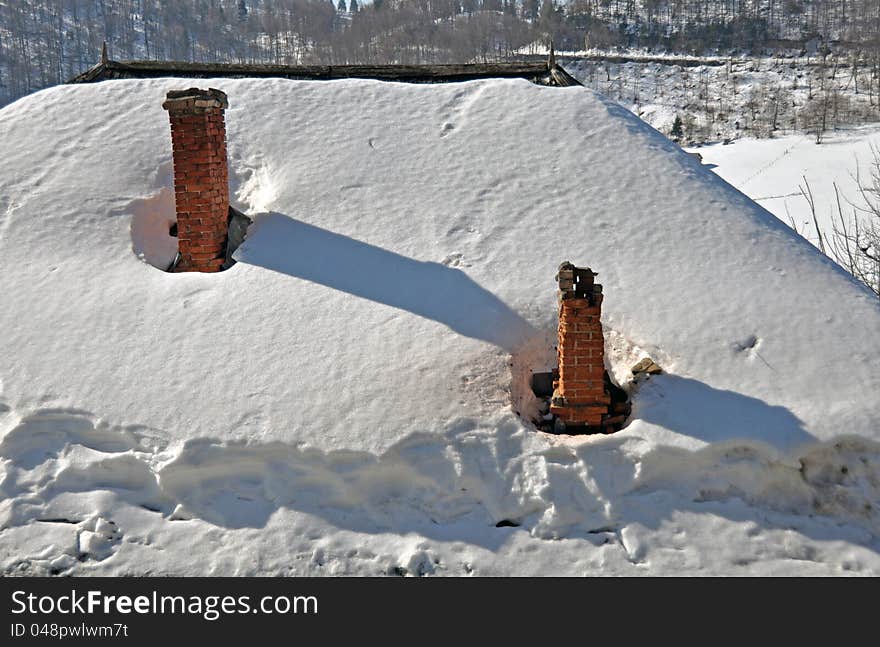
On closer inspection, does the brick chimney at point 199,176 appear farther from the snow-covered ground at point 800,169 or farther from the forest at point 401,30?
the forest at point 401,30

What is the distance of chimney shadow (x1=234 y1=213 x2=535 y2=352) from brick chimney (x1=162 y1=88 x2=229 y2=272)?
0.93 feet

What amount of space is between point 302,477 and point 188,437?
0.80 meters

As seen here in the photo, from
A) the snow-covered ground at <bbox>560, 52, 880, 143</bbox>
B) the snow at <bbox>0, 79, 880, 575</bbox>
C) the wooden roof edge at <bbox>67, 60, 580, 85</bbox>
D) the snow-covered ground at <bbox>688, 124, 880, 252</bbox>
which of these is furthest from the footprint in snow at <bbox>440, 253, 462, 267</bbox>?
the snow-covered ground at <bbox>560, 52, 880, 143</bbox>

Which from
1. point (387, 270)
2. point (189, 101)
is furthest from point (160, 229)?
point (387, 270)

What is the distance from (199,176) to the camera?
21.0ft

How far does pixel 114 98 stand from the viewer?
820 cm

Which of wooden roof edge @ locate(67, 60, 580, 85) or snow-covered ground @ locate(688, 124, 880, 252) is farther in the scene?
snow-covered ground @ locate(688, 124, 880, 252)

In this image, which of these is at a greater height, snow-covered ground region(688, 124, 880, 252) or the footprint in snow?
the footprint in snow

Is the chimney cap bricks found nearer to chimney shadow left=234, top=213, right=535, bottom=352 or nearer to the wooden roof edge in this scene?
chimney shadow left=234, top=213, right=535, bottom=352

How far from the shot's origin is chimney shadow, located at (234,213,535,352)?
5.93m

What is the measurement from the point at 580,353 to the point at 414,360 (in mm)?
1163

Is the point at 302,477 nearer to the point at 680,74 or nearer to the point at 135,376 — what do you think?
the point at 135,376

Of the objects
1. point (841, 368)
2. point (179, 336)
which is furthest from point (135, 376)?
point (841, 368)

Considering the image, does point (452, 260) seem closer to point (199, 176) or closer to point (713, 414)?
point (199, 176)
